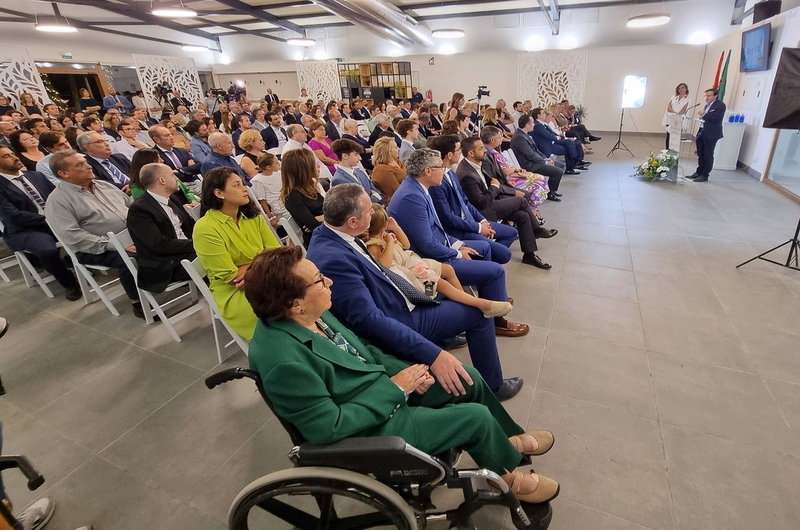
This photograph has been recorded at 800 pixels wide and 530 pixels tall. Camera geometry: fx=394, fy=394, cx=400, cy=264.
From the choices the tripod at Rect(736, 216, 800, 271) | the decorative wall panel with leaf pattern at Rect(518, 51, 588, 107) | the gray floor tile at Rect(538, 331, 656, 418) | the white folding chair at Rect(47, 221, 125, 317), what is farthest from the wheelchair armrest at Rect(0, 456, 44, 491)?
the decorative wall panel with leaf pattern at Rect(518, 51, 588, 107)

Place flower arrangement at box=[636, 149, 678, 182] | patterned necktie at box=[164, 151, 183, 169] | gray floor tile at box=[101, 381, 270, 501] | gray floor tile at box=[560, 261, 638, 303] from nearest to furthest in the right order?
gray floor tile at box=[101, 381, 270, 501], gray floor tile at box=[560, 261, 638, 303], patterned necktie at box=[164, 151, 183, 169], flower arrangement at box=[636, 149, 678, 182]

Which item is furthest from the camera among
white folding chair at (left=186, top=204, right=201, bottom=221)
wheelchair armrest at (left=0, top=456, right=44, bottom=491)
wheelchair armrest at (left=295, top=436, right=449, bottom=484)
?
white folding chair at (left=186, top=204, right=201, bottom=221)

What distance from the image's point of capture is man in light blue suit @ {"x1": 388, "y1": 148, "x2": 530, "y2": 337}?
2350mm

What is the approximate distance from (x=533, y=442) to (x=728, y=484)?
80 centimetres

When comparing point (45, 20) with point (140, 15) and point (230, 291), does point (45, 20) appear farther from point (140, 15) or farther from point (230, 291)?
point (230, 291)

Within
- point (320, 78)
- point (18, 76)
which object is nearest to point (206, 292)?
point (18, 76)

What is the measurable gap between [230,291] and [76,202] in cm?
160

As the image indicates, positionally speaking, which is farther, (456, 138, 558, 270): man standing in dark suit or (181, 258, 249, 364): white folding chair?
(456, 138, 558, 270): man standing in dark suit

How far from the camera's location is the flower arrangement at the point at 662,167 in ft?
19.4

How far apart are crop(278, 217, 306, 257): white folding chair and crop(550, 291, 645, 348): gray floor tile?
1.88 metres

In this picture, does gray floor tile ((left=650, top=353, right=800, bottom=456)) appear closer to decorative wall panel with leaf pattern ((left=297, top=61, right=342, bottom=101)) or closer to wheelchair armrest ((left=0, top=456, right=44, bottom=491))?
wheelchair armrest ((left=0, top=456, right=44, bottom=491))

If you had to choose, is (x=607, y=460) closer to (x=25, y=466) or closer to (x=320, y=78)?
(x=25, y=466)

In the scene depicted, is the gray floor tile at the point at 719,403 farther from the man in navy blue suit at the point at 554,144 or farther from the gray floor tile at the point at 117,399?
the man in navy blue suit at the point at 554,144

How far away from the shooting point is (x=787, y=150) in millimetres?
5352
